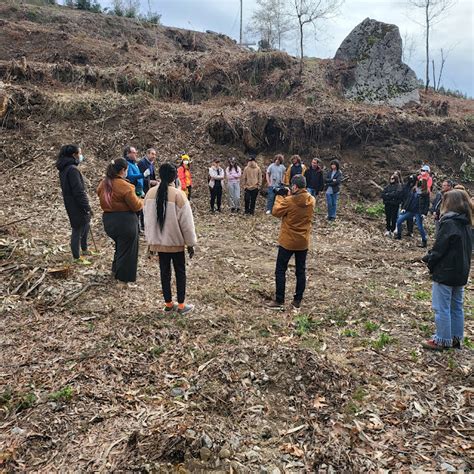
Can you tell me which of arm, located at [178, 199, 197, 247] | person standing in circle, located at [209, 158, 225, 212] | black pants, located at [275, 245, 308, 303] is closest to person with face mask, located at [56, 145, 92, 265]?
arm, located at [178, 199, 197, 247]

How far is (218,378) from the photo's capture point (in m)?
4.16

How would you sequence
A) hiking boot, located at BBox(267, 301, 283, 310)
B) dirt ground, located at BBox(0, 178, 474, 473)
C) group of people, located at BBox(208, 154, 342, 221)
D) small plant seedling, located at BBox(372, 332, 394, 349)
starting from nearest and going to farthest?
dirt ground, located at BBox(0, 178, 474, 473)
small plant seedling, located at BBox(372, 332, 394, 349)
hiking boot, located at BBox(267, 301, 283, 310)
group of people, located at BBox(208, 154, 342, 221)

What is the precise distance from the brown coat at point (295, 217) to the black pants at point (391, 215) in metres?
6.57

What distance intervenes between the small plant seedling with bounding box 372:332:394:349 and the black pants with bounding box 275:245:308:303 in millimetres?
1334

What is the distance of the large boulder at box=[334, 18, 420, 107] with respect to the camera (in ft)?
65.8

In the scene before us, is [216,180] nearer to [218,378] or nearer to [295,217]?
[295,217]

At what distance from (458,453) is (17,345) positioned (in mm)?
4419

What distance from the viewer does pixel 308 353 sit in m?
4.52

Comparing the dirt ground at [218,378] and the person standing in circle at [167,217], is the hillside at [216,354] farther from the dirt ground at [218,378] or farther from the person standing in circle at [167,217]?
the person standing in circle at [167,217]

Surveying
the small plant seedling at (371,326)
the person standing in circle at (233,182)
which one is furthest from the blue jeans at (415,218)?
the small plant seedling at (371,326)

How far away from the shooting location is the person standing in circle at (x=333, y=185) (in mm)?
11930

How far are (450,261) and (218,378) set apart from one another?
2827 mm

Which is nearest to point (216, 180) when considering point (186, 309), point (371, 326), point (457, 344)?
point (186, 309)

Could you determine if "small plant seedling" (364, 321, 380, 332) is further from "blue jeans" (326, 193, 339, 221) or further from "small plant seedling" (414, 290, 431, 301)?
"blue jeans" (326, 193, 339, 221)
